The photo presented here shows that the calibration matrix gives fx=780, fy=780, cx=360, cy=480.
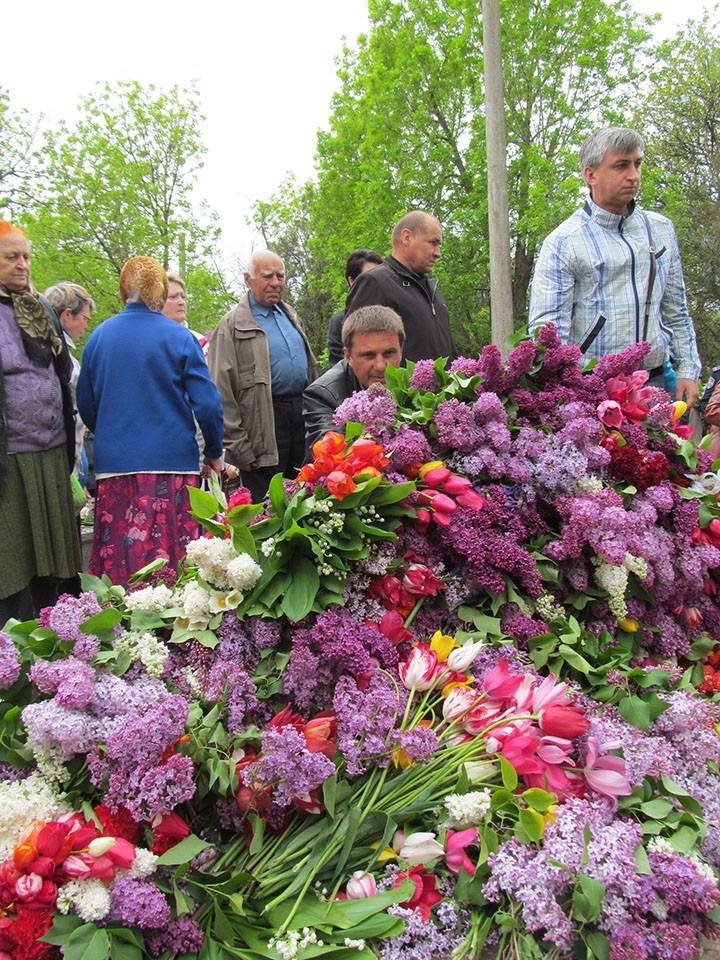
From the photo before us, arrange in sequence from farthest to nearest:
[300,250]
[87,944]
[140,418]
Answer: [300,250], [140,418], [87,944]

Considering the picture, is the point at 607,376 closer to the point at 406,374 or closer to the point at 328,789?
the point at 406,374

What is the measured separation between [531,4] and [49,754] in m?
18.4

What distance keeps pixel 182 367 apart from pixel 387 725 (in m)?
2.60

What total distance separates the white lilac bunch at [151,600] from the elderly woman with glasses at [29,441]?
1.76 m

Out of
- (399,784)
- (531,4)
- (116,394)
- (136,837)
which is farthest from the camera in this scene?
(531,4)

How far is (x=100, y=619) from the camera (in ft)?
4.62

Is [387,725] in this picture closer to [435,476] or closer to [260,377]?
[435,476]

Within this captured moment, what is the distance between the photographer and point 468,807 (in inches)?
50.4

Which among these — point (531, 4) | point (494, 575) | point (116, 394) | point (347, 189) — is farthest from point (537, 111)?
point (494, 575)

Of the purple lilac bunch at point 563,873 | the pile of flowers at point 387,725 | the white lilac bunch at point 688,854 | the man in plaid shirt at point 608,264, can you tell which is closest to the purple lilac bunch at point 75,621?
the pile of flowers at point 387,725

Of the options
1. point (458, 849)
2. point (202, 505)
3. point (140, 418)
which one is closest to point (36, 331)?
point (140, 418)

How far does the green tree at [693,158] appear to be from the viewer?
557 inches

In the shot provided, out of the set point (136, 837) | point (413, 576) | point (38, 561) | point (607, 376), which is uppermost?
point (607, 376)

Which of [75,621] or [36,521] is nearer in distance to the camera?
[75,621]
